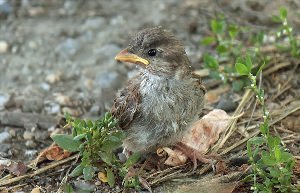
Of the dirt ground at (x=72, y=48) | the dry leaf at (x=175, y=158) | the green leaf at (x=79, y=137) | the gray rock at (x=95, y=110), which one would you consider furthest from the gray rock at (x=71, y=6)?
the green leaf at (x=79, y=137)

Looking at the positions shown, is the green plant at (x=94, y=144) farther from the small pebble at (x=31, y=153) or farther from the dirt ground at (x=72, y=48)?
the dirt ground at (x=72, y=48)

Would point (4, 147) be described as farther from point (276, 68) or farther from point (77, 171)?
point (276, 68)

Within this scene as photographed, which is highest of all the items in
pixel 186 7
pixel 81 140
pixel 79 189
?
pixel 186 7

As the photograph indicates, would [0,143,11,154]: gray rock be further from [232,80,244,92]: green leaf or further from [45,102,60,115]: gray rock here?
[232,80,244,92]: green leaf

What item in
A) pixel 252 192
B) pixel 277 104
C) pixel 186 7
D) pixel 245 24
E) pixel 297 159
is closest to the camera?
pixel 252 192

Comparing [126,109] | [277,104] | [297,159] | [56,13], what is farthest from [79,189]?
[56,13]

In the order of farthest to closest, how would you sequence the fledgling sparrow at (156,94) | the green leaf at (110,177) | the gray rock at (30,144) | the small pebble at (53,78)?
1. the small pebble at (53,78)
2. the gray rock at (30,144)
3. the fledgling sparrow at (156,94)
4. the green leaf at (110,177)

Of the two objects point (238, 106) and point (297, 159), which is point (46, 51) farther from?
point (297, 159)

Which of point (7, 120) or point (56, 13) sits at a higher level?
point (56, 13)
